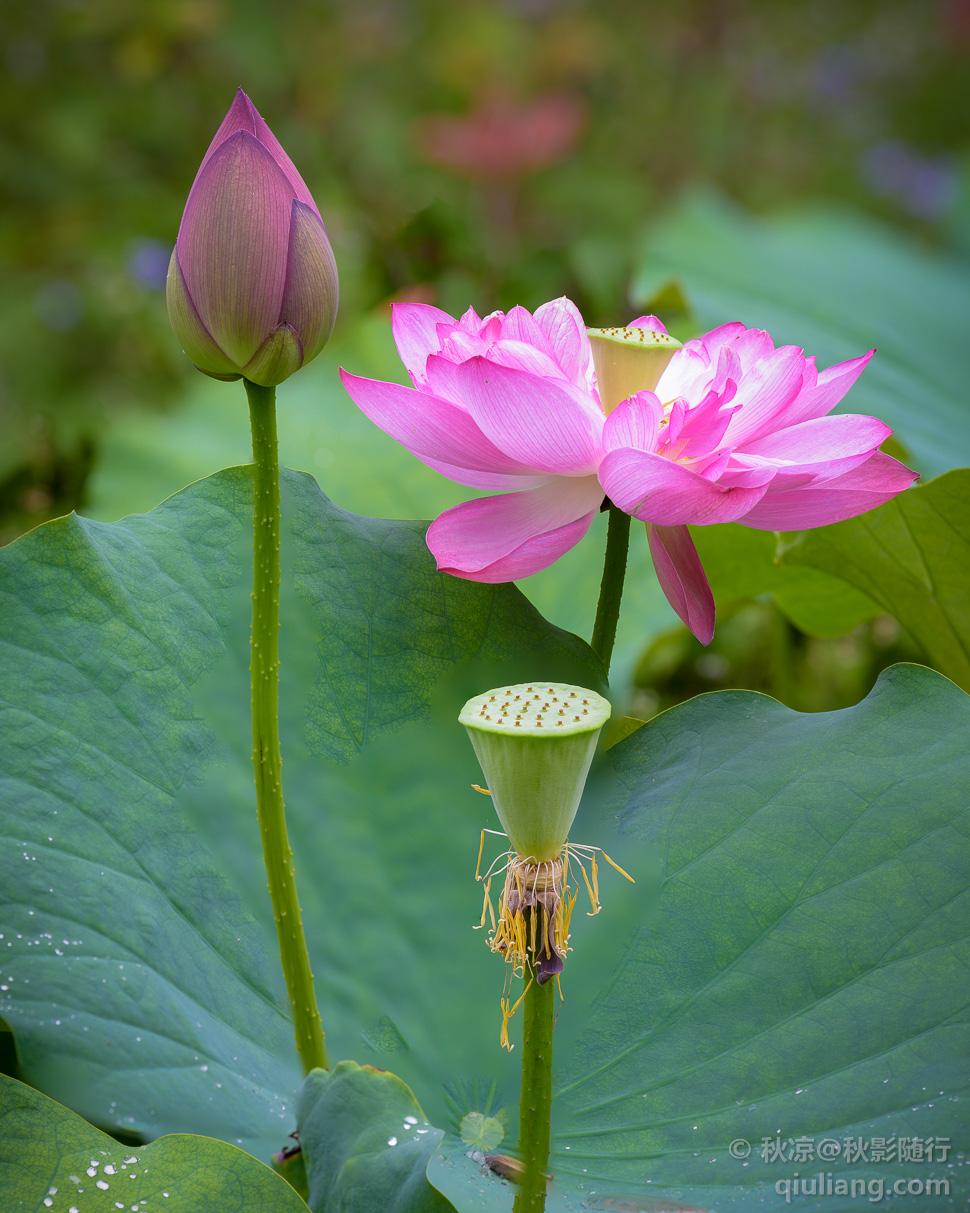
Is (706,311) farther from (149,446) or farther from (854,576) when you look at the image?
(149,446)

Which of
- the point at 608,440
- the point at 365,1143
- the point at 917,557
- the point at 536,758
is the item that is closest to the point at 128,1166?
the point at 365,1143

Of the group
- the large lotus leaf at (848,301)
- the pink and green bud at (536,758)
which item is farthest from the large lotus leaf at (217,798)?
the large lotus leaf at (848,301)

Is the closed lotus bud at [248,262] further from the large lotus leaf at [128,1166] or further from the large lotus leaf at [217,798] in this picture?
the large lotus leaf at [128,1166]

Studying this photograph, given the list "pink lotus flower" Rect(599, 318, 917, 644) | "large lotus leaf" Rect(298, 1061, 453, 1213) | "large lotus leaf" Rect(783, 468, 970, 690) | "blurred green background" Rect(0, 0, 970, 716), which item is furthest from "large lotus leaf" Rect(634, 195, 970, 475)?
"large lotus leaf" Rect(298, 1061, 453, 1213)

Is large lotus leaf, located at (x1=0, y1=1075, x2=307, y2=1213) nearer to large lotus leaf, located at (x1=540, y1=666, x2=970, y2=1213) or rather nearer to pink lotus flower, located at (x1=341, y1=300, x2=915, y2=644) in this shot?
large lotus leaf, located at (x1=540, y1=666, x2=970, y2=1213)

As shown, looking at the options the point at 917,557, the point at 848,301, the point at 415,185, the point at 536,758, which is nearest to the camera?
the point at 536,758

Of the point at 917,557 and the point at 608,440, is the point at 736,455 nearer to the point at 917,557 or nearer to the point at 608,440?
the point at 608,440
